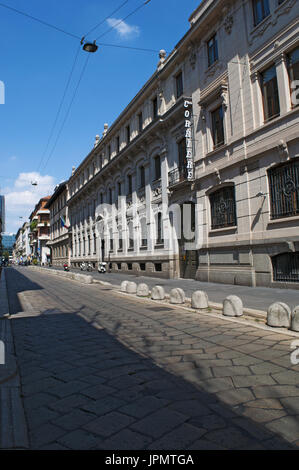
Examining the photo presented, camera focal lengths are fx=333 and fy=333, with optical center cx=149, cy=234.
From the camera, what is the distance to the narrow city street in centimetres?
276

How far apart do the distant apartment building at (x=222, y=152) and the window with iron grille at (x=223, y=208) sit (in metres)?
0.05

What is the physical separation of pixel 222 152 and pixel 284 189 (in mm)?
4116

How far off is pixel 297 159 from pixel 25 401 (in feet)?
36.8

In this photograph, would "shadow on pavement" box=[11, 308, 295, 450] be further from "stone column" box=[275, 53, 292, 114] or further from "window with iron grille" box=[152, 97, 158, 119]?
"window with iron grille" box=[152, 97, 158, 119]

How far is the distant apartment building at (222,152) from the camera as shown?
1206cm

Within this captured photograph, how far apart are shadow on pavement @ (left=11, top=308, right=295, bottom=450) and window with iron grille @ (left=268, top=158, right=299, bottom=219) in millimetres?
8849

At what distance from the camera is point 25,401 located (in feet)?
11.7

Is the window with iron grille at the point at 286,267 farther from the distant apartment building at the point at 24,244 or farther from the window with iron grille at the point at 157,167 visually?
the distant apartment building at the point at 24,244

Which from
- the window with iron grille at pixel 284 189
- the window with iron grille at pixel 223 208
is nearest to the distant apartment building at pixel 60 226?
the window with iron grille at pixel 223 208

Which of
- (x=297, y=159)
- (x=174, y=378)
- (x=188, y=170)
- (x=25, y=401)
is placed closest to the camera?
(x=25, y=401)

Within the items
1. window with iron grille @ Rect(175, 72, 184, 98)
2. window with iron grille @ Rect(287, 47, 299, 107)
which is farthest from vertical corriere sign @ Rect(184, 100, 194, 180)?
window with iron grille @ Rect(287, 47, 299, 107)
